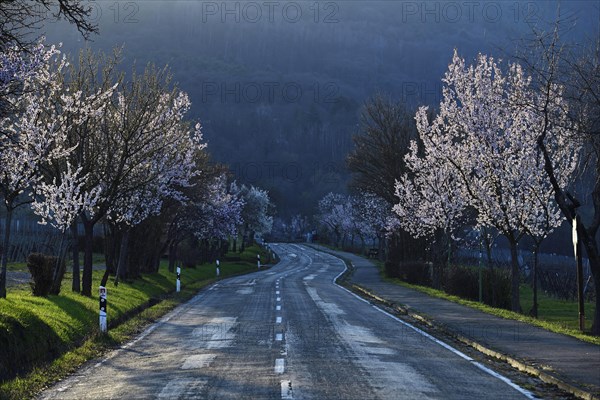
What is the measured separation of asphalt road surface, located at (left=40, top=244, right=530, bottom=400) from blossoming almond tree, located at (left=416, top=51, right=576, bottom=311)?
747 cm

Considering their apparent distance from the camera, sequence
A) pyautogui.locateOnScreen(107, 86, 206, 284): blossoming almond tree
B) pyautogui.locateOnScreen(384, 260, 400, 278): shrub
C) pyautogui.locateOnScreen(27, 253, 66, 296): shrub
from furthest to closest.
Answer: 1. pyautogui.locateOnScreen(384, 260, 400, 278): shrub
2. pyautogui.locateOnScreen(107, 86, 206, 284): blossoming almond tree
3. pyautogui.locateOnScreen(27, 253, 66, 296): shrub

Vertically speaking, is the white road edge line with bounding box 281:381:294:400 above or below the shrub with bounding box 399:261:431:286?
below

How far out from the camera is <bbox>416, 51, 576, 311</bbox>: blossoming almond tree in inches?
1091

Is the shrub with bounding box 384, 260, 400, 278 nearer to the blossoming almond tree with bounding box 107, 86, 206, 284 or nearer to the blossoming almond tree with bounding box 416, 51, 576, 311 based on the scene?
the blossoming almond tree with bounding box 107, 86, 206, 284

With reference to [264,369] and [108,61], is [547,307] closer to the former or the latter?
[108,61]

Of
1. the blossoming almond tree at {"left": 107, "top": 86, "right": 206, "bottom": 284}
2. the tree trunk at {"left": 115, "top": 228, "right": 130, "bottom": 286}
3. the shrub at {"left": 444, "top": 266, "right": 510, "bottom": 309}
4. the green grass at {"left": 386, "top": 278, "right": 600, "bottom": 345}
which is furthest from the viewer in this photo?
the tree trunk at {"left": 115, "top": 228, "right": 130, "bottom": 286}

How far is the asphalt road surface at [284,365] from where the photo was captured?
35.6 ft

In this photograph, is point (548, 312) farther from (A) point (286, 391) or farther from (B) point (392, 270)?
(A) point (286, 391)

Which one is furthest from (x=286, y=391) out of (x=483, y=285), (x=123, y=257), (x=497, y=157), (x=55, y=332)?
(x=123, y=257)

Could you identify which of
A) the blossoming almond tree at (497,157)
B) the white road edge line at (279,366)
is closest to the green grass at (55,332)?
Answer: the white road edge line at (279,366)

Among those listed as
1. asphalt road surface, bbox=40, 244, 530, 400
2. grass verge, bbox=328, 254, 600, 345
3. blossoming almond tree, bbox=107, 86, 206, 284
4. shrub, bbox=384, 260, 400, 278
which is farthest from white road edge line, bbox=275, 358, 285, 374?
shrub, bbox=384, 260, 400, 278

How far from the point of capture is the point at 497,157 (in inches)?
1101

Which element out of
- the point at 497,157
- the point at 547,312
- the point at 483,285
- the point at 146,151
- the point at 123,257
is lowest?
the point at 547,312

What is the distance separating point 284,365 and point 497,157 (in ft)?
56.2
